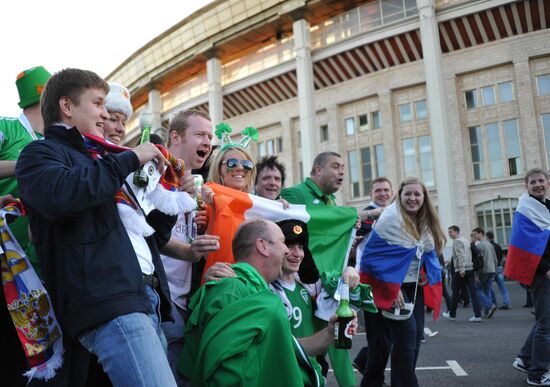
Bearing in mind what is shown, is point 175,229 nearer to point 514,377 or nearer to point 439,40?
point 514,377

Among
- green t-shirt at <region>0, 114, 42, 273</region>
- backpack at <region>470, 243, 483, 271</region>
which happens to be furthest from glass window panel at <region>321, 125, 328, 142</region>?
green t-shirt at <region>0, 114, 42, 273</region>

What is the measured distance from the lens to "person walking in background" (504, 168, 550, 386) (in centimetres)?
540

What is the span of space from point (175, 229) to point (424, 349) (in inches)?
244

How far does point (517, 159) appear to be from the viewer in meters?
29.0

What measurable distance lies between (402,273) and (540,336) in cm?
177

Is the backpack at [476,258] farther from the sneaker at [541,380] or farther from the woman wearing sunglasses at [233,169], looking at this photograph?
the woman wearing sunglasses at [233,169]

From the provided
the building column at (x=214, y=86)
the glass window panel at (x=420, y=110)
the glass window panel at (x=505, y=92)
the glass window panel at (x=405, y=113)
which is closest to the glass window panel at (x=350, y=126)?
the glass window panel at (x=405, y=113)

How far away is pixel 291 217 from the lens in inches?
165

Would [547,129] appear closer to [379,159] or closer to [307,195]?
[379,159]

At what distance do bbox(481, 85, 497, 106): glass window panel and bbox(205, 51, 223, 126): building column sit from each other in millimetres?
18331

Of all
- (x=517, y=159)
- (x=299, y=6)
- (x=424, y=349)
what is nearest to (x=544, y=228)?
(x=424, y=349)

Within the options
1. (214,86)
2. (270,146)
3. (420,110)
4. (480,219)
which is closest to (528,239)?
(480,219)

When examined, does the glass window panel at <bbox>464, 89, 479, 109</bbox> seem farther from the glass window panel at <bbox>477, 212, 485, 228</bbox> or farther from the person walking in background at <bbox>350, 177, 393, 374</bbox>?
the person walking in background at <bbox>350, 177, 393, 374</bbox>

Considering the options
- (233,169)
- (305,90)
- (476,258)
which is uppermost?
(305,90)
